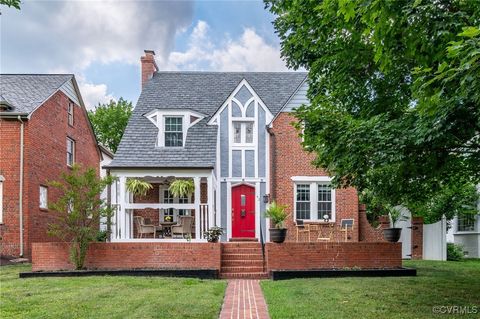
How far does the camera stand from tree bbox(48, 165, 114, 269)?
12758 mm

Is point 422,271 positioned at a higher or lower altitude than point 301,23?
lower

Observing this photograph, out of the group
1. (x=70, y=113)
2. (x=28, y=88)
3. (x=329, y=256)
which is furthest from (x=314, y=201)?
(x=28, y=88)

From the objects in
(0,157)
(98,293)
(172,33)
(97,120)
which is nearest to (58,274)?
(98,293)

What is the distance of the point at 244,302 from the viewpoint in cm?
863

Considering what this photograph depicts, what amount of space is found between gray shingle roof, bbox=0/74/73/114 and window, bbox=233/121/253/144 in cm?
845

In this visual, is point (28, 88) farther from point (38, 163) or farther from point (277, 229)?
point (277, 229)

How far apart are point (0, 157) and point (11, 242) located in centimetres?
342

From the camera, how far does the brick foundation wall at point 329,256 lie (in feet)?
42.7

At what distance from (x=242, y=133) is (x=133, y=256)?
303 inches

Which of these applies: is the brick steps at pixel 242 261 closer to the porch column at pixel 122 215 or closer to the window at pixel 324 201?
the porch column at pixel 122 215

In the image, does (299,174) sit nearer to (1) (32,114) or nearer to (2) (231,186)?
(2) (231,186)

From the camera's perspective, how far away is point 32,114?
17.9 m

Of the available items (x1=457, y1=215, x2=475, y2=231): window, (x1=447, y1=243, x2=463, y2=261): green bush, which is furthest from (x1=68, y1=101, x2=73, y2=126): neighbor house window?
(x1=457, y1=215, x2=475, y2=231): window

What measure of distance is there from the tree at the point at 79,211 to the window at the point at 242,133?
7.00 metres
